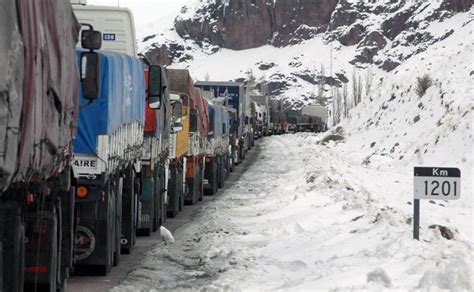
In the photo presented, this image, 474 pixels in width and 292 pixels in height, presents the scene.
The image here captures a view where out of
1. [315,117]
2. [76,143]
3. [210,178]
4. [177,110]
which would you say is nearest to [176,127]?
[177,110]

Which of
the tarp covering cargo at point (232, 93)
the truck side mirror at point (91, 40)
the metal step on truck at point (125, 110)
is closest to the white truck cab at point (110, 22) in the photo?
the metal step on truck at point (125, 110)

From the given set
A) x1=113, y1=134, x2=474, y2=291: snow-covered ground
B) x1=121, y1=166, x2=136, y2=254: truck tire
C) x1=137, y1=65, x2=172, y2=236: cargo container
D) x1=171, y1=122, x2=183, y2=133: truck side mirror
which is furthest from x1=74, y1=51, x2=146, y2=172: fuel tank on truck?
Answer: x1=171, y1=122, x2=183, y2=133: truck side mirror

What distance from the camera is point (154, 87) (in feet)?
49.1

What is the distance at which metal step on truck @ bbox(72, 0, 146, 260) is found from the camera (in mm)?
11742

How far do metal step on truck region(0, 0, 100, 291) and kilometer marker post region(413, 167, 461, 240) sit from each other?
15.2 ft

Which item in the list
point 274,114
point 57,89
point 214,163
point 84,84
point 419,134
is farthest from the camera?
point 274,114

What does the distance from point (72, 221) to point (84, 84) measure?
4.31 feet

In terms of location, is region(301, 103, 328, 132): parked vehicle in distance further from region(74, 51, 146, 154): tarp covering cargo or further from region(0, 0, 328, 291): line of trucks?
region(74, 51, 146, 154): tarp covering cargo

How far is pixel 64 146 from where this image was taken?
767cm

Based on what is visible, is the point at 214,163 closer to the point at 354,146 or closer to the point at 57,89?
the point at 57,89

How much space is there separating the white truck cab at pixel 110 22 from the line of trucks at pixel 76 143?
0.02 metres

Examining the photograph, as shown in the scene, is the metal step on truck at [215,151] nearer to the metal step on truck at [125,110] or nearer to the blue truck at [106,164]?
the metal step on truck at [125,110]

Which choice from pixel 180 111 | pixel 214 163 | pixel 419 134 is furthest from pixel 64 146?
pixel 419 134

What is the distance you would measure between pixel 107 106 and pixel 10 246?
444 centimetres
